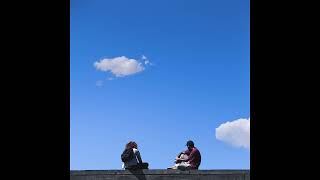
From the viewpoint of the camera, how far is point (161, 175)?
51.7 ft

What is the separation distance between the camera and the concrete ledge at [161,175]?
15.4 m

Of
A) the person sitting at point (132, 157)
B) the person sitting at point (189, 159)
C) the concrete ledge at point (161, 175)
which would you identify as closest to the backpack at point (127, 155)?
the person sitting at point (132, 157)

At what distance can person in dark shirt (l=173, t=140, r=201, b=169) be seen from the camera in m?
15.3

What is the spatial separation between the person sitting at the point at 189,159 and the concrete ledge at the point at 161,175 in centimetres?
13

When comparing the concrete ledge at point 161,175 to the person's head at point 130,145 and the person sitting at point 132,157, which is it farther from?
the person's head at point 130,145

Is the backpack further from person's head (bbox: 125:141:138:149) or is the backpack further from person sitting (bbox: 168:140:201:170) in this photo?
person sitting (bbox: 168:140:201:170)

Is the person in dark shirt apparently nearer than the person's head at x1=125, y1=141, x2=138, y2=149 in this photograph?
Yes

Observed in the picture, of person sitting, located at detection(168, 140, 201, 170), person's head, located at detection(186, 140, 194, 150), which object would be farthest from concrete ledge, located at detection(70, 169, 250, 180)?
person's head, located at detection(186, 140, 194, 150)

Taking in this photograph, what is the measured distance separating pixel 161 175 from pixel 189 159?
0.82 m
